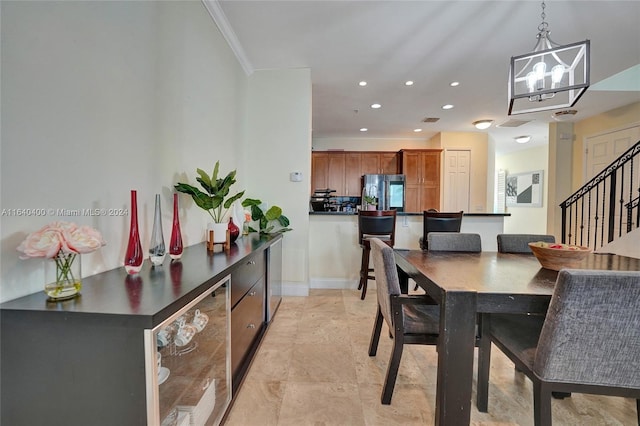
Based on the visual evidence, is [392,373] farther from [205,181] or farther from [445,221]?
[445,221]

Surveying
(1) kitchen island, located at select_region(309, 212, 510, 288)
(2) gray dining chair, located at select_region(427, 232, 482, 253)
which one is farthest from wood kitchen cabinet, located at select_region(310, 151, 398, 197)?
(2) gray dining chair, located at select_region(427, 232, 482, 253)

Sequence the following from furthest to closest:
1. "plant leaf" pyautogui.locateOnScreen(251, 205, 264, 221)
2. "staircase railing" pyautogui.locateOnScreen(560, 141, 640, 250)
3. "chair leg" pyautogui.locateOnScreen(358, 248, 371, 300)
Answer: "staircase railing" pyautogui.locateOnScreen(560, 141, 640, 250) → "chair leg" pyautogui.locateOnScreen(358, 248, 371, 300) → "plant leaf" pyautogui.locateOnScreen(251, 205, 264, 221)

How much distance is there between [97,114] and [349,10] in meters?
2.01

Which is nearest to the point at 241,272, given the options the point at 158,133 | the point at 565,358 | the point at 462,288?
the point at 158,133

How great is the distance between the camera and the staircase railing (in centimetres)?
421

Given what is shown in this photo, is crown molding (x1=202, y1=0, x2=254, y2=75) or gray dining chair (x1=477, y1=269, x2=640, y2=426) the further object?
crown molding (x1=202, y1=0, x2=254, y2=75)

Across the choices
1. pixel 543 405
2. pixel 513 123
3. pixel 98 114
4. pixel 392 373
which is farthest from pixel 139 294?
pixel 513 123

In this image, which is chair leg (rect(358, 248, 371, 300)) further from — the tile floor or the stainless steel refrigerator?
the stainless steel refrigerator

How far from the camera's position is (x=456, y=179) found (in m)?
6.14

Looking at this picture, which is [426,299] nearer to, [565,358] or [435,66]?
[565,358]

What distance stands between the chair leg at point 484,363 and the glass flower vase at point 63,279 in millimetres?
1874

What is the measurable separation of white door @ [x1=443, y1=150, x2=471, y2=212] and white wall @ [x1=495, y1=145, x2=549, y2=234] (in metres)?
2.40

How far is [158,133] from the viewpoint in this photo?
1724 mm

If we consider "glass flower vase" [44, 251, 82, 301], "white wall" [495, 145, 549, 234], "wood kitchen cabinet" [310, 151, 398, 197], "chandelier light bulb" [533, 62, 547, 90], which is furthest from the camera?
"white wall" [495, 145, 549, 234]
